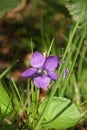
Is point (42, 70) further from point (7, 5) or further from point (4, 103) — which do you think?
point (7, 5)

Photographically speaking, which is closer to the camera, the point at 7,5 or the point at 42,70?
the point at 42,70

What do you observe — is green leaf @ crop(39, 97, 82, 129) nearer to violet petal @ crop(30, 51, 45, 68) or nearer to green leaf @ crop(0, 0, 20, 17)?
violet petal @ crop(30, 51, 45, 68)

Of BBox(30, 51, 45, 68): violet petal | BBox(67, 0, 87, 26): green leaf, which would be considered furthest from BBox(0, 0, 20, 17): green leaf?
BBox(30, 51, 45, 68): violet petal

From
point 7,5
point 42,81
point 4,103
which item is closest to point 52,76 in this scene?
point 42,81

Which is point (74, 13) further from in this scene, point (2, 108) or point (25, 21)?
point (25, 21)

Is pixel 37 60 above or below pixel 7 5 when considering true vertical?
above

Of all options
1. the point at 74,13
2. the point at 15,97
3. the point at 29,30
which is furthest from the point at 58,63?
the point at 29,30

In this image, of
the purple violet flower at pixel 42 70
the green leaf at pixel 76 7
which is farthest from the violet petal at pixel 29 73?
the green leaf at pixel 76 7

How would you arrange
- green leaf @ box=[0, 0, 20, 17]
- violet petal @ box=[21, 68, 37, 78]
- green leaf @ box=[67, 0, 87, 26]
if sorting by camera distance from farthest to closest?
green leaf @ box=[0, 0, 20, 17] < green leaf @ box=[67, 0, 87, 26] < violet petal @ box=[21, 68, 37, 78]
